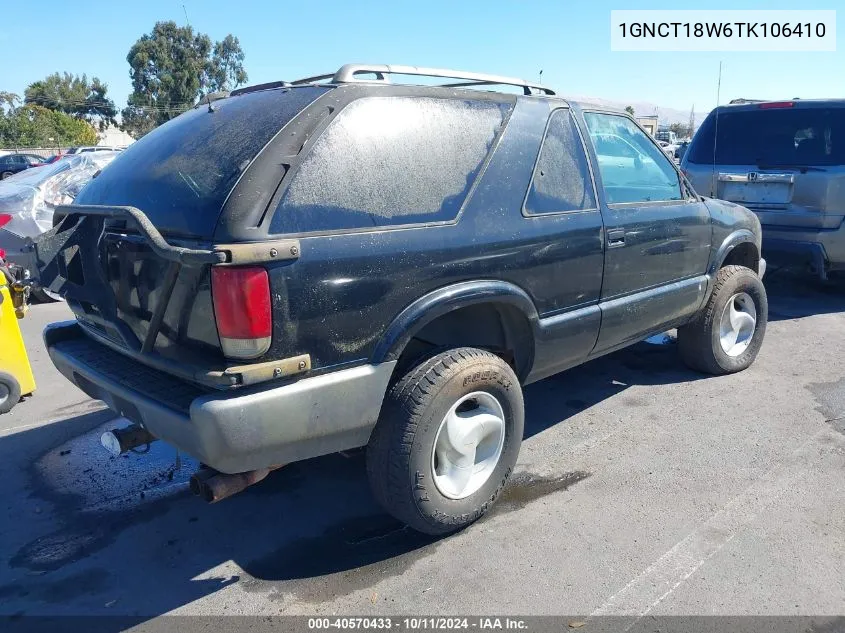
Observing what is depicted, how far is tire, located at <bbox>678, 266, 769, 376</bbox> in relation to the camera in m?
4.64

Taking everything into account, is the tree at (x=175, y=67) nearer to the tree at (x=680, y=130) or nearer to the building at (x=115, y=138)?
the building at (x=115, y=138)

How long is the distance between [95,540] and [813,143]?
6896 mm

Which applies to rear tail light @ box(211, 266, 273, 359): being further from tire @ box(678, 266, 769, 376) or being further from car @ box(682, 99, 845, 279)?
car @ box(682, 99, 845, 279)

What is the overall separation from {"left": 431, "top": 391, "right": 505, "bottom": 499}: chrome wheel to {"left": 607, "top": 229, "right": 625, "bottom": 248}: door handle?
1.16 meters

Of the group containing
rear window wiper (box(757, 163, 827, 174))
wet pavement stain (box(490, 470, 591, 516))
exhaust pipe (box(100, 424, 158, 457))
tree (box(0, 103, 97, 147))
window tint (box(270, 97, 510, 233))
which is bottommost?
wet pavement stain (box(490, 470, 591, 516))

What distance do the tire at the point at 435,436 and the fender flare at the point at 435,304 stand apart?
0.18 m

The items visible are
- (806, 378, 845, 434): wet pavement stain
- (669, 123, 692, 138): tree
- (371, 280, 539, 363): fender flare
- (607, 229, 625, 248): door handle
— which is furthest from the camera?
(669, 123, 692, 138): tree

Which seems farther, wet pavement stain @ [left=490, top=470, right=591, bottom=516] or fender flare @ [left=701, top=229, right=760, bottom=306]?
fender flare @ [left=701, top=229, right=760, bottom=306]

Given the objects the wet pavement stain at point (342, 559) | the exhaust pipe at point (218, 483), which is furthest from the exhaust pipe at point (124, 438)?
the wet pavement stain at point (342, 559)

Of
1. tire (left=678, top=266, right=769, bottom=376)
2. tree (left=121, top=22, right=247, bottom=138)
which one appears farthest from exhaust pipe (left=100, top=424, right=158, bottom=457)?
tree (left=121, top=22, right=247, bottom=138)

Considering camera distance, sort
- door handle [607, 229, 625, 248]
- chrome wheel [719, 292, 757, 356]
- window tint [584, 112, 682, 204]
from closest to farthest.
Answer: door handle [607, 229, 625, 248] < window tint [584, 112, 682, 204] < chrome wheel [719, 292, 757, 356]

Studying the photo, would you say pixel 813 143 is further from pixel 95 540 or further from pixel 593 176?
pixel 95 540

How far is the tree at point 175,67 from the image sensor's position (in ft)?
157

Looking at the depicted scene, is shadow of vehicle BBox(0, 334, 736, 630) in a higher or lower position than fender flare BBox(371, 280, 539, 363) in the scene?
lower
